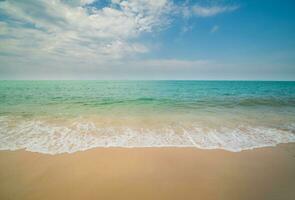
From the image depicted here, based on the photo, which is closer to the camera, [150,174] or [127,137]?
[150,174]

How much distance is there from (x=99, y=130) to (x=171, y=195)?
4.54 m

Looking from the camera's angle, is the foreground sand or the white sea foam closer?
the foreground sand

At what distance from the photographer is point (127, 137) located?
5582mm

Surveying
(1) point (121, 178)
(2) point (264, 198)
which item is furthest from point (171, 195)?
(2) point (264, 198)

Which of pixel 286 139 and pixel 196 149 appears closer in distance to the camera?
pixel 196 149

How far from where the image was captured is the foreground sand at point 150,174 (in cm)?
275

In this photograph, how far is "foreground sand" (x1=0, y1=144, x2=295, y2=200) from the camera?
2.75 m

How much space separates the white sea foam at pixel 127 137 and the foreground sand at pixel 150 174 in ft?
1.48

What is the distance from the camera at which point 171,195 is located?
2701mm

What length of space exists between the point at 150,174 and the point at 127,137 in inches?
96.1

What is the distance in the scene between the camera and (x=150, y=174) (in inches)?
132

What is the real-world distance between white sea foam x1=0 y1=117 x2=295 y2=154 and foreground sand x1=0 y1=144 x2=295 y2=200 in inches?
17.8

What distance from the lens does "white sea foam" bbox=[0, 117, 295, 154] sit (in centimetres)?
480

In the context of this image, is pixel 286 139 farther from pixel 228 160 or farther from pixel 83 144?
pixel 83 144
